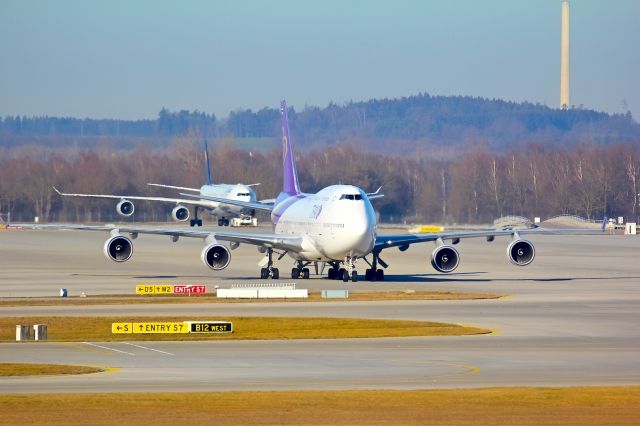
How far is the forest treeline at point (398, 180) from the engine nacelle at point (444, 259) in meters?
87.0

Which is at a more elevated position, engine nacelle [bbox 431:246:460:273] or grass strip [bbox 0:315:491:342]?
engine nacelle [bbox 431:246:460:273]

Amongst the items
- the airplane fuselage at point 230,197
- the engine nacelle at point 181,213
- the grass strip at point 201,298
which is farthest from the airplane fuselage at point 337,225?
the engine nacelle at point 181,213

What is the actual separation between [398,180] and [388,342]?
12865cm

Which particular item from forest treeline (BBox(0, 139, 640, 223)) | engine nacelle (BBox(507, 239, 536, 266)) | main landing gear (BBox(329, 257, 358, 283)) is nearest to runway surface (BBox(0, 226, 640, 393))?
main landing gear (BBox(329, 257, 358, 283))

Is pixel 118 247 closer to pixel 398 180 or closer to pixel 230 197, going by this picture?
pixel 230 197

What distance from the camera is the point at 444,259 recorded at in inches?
2253

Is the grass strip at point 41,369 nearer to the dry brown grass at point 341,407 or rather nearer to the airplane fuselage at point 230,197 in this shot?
the dry brown grass at point 341,407

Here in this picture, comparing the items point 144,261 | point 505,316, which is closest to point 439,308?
point 505,316

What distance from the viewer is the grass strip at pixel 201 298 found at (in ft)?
153

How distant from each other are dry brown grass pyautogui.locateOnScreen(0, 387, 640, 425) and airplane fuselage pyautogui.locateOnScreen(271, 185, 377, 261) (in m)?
28.5

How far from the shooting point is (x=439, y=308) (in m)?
44.1

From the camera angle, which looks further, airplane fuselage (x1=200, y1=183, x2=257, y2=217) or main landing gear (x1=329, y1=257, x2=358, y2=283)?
airplane fuselage (x1=200, y1=183, x2=257, y2=217)

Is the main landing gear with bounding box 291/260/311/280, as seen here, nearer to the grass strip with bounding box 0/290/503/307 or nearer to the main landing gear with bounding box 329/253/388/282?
the main landing gear with bounding box 329/253/388/282

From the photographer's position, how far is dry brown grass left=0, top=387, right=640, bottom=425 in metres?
21.8
